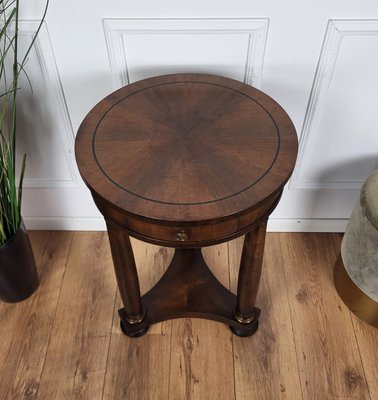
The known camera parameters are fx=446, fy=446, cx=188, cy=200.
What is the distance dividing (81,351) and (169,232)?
25.1 inches

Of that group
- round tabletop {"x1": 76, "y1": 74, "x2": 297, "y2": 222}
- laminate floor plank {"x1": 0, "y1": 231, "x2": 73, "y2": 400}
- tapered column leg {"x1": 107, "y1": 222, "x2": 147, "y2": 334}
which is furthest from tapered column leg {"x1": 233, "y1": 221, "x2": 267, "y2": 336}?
laminate floor plank {"x1": 0, "y1": 231, "x2": 73, "y2": 400}

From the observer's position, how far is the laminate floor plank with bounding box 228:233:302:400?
1.20 meters

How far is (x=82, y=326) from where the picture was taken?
133 cm

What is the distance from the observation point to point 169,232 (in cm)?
84

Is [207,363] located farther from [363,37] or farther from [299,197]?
[363,37]

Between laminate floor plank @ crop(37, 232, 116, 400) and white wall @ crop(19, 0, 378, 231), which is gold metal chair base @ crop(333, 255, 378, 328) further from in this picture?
laminate floor plank @ crop(37, 232, 116, 400)

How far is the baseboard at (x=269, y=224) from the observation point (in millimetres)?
1531

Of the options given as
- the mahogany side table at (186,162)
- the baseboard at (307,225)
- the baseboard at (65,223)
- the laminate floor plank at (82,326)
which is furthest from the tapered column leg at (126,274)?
the baseboard at (307,225)

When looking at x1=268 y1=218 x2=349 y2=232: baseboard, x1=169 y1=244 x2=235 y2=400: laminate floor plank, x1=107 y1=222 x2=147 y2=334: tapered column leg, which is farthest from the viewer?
x1=268 y1=218 x2=349 y2=232: baseboard

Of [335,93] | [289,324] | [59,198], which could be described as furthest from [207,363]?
[335,93]

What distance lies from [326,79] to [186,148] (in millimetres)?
475

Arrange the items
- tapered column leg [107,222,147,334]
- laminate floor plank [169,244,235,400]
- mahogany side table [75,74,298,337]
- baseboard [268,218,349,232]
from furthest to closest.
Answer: baseboard [268,218,349,232] → laminate floor plank [169,244,235,400] → tapered column leg [107,222,147,334] → mahogany side table [75,74,298,337]

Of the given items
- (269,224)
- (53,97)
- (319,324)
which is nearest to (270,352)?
(319,324)

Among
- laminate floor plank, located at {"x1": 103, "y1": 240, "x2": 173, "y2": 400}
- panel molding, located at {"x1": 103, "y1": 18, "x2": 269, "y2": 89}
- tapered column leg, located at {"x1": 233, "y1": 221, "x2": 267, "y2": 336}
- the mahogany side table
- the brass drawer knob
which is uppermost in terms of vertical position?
panel molding, located at {"x1": 103, "y1": 18, "x2": 269, "y2": 89}
